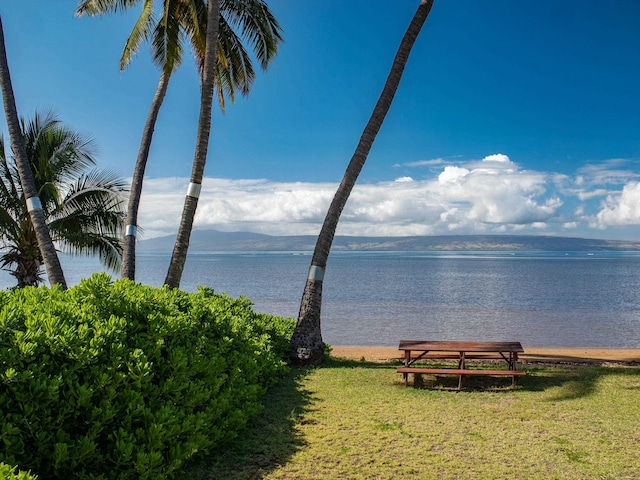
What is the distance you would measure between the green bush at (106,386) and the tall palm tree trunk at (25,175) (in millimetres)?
4393

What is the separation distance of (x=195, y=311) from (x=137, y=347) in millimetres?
1510

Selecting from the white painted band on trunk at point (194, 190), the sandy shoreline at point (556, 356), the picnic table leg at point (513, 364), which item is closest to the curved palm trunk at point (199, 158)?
the white painted band on trunk at point (194, 190)

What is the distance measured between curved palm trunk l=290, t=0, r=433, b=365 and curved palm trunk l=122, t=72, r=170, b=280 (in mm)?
3573

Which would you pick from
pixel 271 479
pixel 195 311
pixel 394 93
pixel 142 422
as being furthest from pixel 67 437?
pixel 394 93

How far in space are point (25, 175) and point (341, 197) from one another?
5766 millimetres

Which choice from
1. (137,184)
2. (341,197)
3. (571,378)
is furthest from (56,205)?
(571,378)

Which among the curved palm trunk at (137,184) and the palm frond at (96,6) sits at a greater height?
the palm frond at (96,6)

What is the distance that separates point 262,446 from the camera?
544 cm

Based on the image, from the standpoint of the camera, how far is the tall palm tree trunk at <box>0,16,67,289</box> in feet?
30.8

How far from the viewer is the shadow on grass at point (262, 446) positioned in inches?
188

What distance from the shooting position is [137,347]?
15.5 ft

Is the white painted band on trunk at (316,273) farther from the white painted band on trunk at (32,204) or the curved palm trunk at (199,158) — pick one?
the white painted band on trunk at (32,204)

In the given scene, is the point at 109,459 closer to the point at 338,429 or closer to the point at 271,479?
the point at 271,479

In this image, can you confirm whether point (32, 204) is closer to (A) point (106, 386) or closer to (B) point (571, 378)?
(A) point (106, 386)
